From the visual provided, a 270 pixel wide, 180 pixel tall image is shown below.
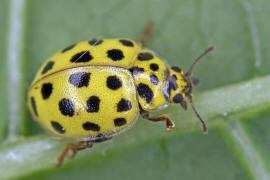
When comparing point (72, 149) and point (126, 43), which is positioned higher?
point (126, 43)

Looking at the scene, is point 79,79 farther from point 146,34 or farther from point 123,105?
point 146,34

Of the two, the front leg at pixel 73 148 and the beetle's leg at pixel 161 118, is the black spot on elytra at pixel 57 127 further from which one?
the beetle's leg at pixel 161 118

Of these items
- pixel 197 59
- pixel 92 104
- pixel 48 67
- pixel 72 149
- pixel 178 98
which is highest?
pixel 48 67

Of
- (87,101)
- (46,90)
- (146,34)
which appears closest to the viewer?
(87,101)

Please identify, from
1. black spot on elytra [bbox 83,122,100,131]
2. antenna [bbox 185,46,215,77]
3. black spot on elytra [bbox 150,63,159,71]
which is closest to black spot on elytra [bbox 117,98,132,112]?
black spot on elytra [bbox 83,122,100,131]

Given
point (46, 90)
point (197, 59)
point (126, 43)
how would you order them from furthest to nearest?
point (197, 59)
point (126, 43)
point (46, 90)

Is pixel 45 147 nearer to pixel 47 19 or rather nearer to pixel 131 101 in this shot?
pixel 131 101

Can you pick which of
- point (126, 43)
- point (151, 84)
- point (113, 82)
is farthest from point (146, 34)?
point (113, 82)

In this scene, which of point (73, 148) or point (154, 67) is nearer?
point (154, 67)
